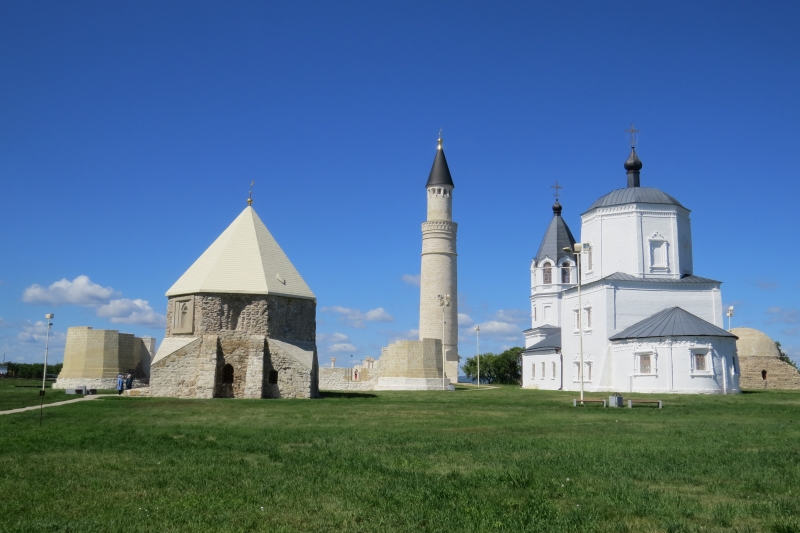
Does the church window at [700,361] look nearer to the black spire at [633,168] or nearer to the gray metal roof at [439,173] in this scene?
the black spire at [633,168]

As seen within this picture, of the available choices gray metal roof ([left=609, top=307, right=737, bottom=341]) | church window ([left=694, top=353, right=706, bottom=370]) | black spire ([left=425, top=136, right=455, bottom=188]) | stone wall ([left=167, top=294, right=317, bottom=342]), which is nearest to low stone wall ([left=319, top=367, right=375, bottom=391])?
stone wall ([left=167, top=294, right=317, bottom=342])

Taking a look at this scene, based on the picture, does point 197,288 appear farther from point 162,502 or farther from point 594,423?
point 162,502

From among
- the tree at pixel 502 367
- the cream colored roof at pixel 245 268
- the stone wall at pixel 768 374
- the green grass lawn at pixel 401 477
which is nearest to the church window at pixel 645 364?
the stone wall at pixel 768 374

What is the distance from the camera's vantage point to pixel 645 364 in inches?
1581

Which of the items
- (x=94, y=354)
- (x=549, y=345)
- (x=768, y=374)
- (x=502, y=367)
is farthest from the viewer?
(x=502, y=367)

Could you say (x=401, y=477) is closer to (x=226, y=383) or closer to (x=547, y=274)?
(x=226, y=383)

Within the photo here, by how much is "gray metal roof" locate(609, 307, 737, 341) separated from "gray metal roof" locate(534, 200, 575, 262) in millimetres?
21643

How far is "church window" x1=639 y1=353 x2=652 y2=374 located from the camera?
39906mm

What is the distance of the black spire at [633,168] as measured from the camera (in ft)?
159

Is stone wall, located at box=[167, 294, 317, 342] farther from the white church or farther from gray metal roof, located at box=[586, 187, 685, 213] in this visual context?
gray metal roof, located at box=[586, 187, 685, 213]

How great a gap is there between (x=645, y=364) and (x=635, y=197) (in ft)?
36.7

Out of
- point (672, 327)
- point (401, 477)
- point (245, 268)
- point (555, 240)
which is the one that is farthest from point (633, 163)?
point (401, 477)

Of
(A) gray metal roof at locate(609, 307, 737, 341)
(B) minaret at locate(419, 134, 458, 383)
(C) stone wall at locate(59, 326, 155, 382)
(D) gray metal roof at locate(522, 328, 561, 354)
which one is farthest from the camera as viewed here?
(B) minaret at locate(419, 134, 458, 383)

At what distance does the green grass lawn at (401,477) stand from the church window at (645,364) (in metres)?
22.2
